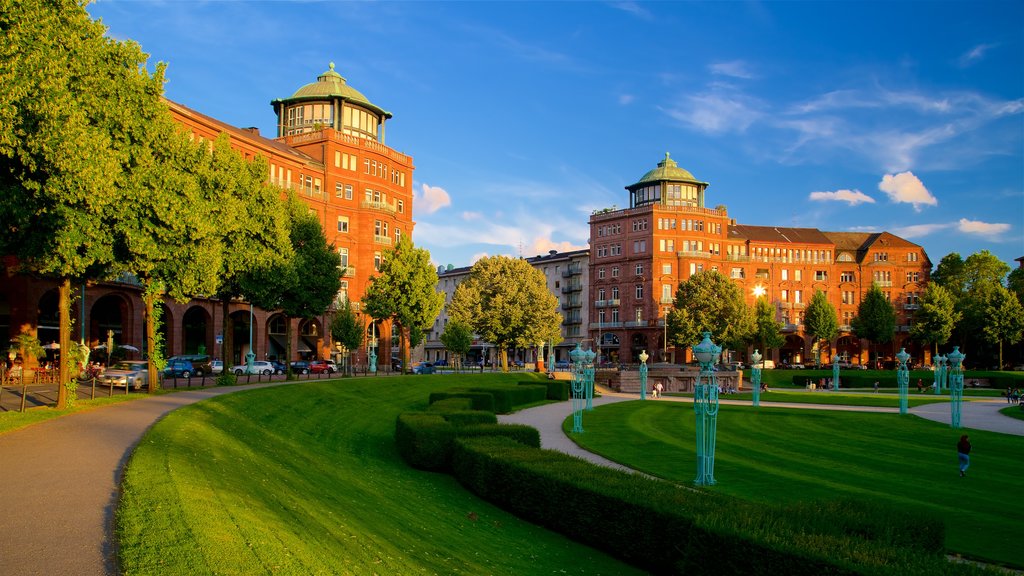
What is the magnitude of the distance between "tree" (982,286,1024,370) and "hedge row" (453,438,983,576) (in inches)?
4106

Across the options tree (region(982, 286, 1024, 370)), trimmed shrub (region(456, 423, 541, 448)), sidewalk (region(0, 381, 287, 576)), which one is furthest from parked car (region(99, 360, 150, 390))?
tree (region(982, 286, 1024, 370))

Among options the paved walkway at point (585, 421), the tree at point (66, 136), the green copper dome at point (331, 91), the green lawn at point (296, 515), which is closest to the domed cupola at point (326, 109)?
the green copper dome at point (331, 91)

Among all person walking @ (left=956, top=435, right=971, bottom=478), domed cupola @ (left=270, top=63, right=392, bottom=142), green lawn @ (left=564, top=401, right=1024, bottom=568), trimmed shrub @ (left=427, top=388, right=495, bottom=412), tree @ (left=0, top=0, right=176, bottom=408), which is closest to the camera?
green lawn @ (left=564, top=401, right=1024, bottom=568)

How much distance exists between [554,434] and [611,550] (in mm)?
20079

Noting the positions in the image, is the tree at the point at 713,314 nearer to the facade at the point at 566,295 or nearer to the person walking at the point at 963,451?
the facade at the point at 566,295

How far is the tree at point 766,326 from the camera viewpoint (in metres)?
102

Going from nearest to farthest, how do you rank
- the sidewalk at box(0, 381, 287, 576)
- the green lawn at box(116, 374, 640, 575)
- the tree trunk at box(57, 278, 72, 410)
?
the sidewalk at box(0, 381, 287, 576)
the green lawn at box(116, 374, 640, 575)
the tree trunk at box(57, 278, 72, 410)

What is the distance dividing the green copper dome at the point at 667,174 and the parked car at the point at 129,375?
84908 millimetres

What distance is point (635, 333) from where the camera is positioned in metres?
108

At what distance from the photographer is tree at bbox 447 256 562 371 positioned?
82750 mm

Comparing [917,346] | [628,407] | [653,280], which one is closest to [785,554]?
[628,407]

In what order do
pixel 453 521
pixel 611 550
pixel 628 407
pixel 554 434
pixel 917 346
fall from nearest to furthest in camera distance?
pixel 611 550 < pixel 453 521 < pixel 554 434 < pixel 628 407 < pixel 917 346

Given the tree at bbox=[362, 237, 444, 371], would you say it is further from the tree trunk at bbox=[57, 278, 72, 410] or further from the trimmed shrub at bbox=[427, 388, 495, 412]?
the tree trunk at bbox=[57, 278, 72, 410]

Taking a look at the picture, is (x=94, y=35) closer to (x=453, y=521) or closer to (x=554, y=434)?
(x=453, y=521)
